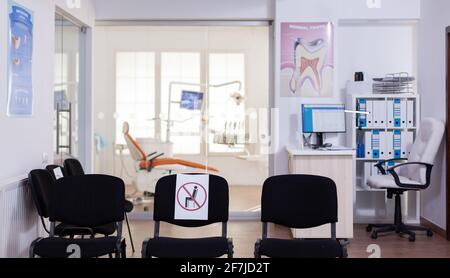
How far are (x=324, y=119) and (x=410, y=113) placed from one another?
43.8 inches

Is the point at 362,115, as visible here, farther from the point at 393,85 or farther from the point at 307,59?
the point at 307,59

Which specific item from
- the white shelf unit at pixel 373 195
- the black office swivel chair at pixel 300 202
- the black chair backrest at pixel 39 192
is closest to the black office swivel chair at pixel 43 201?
the black chair backrest at pixel 39 192

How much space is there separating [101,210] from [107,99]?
3215mm

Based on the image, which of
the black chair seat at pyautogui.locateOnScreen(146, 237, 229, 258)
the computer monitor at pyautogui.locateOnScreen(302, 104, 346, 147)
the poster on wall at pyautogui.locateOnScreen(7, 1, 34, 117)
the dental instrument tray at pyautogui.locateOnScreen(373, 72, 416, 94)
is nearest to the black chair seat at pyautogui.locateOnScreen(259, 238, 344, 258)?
the black chair seat at pyautogui.locateOnScreen(146, 237, 229, 258)

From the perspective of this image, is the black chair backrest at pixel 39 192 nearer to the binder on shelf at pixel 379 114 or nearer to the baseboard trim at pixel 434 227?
the binder on shelf at pixel 379 114

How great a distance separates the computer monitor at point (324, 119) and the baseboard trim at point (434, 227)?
1513 millimetres

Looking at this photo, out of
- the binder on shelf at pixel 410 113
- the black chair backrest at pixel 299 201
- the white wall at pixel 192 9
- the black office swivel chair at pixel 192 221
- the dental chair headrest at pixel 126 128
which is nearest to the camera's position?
the black office swivel chair at pixel 192 221

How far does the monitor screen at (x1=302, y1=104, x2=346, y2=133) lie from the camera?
6219 millimetres

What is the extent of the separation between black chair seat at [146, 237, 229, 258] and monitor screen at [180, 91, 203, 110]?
338 cm

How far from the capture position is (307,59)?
21.8 ft

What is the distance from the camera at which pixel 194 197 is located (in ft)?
12.8

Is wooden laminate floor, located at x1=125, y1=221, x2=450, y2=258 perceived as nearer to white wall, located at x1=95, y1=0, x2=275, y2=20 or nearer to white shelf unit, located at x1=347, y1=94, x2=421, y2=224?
white shelf unit, located at x1=347, y1=94, x2=421, y2=224

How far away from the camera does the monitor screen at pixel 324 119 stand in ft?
20.4
